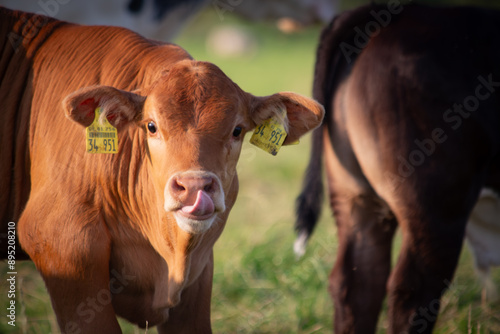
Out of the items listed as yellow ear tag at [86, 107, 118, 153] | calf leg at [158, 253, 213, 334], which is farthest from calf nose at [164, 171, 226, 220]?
calf leg at [158, 253, 213, 334]

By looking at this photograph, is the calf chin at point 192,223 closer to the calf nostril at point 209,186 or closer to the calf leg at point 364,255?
the calf nostril at point 209,186

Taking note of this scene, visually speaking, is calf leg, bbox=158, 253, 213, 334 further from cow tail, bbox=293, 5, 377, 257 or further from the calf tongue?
cow tail, bbox=293, 5, 377, 257

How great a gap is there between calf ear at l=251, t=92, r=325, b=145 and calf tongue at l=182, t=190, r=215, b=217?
0.61m

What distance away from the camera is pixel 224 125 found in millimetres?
2543

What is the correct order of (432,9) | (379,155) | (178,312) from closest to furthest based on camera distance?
(178,312) < (379,155) < (432,9)

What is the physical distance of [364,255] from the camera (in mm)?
3754

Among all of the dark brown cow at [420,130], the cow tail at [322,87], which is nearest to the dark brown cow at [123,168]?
the dark brown cow at [420,130]

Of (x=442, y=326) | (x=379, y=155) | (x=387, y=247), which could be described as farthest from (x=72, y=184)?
(x=442, y=326)

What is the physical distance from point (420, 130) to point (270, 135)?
99 centimetres

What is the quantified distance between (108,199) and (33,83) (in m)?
0.78

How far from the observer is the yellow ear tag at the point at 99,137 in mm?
2627

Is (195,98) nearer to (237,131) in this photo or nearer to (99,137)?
(237,131)

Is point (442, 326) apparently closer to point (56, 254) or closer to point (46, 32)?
point (56, 254)

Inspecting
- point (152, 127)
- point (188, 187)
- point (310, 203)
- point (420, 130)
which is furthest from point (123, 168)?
point (420, 130)
